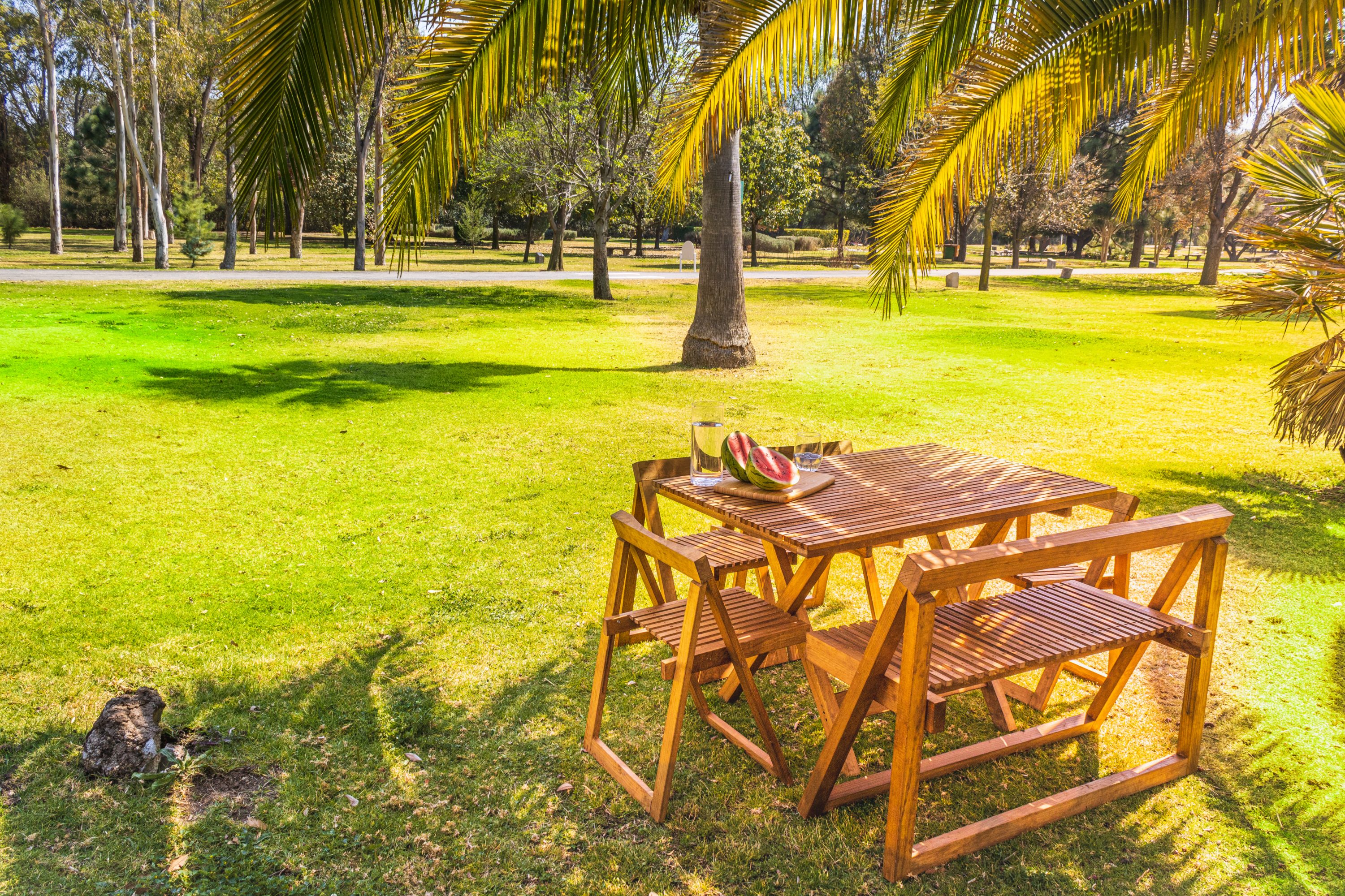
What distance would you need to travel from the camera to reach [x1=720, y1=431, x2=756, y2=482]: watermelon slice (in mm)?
3619

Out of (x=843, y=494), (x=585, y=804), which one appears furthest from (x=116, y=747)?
(x=843, y=494)

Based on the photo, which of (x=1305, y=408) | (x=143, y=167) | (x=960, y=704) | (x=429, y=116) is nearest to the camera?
(x=960, y=704)

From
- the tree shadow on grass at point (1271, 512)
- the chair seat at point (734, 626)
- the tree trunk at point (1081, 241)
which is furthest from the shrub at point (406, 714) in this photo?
the tree trunk at point (1081, 241)

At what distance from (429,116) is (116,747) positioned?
9.92ft

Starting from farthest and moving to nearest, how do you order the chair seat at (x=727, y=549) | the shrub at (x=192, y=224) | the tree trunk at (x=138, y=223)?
1. the tree trunk at (x=138, y=223)
2. the shrub at (x=192, y=224)
3. the chair seat at (x=727, y=549)

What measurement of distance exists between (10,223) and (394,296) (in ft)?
82.1

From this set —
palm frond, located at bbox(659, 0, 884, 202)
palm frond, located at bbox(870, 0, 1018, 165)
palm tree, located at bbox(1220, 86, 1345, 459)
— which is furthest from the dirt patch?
palm tree, located at bbox(1220, 86, 1345, 459)

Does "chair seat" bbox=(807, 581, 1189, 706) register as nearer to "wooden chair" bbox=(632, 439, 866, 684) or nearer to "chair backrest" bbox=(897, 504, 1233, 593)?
"chair backrest" bbox=(897, 504, 1233, 593)

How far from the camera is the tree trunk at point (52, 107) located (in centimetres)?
2772

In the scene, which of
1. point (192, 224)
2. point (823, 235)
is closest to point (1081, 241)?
point (823, 235)

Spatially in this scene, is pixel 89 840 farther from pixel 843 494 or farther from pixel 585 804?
pixel 843 494

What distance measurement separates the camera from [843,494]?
3641 mm

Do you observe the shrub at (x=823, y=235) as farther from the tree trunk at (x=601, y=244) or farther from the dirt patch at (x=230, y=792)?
the dirt patch at (x=230, y=792)

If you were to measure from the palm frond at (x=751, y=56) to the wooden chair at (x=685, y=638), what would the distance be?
3.60 meters
